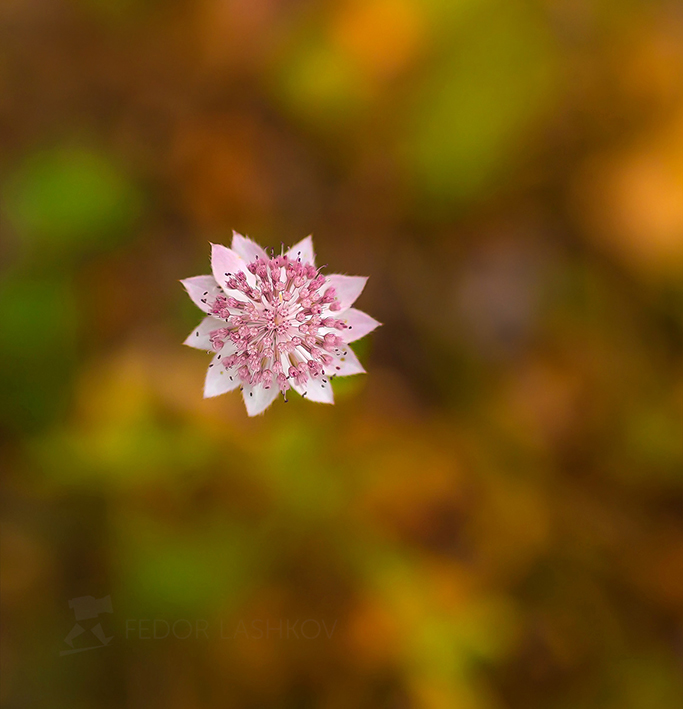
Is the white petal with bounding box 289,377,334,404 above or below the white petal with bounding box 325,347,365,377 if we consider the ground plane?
below

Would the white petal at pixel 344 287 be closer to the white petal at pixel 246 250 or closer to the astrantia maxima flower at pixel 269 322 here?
the astrantia maxima flower at pixel 269 322

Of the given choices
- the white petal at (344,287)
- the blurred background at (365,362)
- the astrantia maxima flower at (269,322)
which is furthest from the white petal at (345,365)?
the blurred background at (365,362)

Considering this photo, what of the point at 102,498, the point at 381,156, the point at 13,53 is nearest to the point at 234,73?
the point at 381,156

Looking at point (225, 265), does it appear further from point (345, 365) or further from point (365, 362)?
point (365, 362)

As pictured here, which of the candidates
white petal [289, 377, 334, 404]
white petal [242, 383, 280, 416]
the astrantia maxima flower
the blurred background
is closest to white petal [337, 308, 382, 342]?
the astrantia maxima flower

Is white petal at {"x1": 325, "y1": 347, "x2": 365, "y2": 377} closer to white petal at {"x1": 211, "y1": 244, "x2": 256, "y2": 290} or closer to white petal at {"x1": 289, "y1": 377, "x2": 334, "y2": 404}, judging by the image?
white petal at {"x1": 289, "y1": 377, "x2": 334, "y2": 404}

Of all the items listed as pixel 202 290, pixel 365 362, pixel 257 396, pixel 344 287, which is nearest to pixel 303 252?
pixel 344 287
